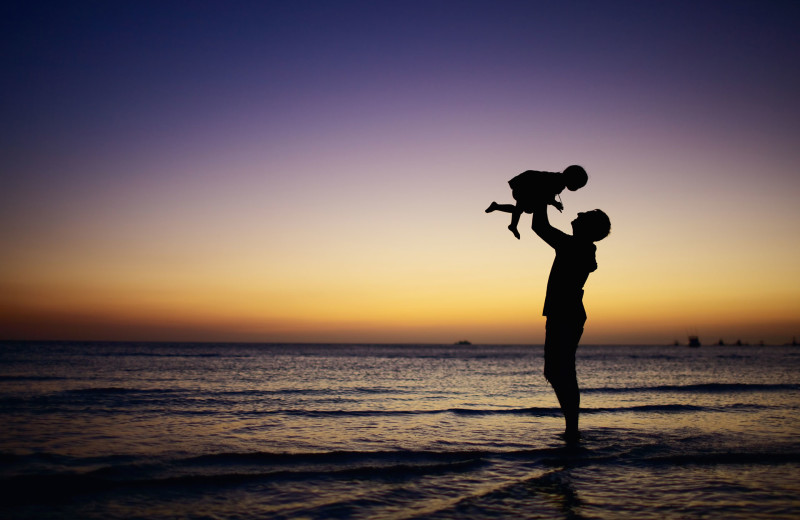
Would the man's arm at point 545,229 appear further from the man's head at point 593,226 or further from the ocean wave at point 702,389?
the ocean wave at point 702,389

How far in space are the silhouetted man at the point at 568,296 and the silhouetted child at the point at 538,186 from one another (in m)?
0.55

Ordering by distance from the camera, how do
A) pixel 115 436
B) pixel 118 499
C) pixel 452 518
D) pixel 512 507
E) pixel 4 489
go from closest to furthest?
pixel 452 518
pixel 512 507
pixel 118 499
pixel 4 489
pixel 115 436

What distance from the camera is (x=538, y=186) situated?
4.67 m

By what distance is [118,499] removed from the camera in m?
3.71

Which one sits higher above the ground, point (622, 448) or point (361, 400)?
point (622, 448)

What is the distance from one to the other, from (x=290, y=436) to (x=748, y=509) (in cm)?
528

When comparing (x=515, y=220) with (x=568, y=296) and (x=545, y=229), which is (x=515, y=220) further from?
(x=568, y=296)

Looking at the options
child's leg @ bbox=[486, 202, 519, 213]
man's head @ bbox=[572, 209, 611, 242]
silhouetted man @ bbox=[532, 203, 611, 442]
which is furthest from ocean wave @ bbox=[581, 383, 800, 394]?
child's leg @ bbox=[486, 202, 519, 213]

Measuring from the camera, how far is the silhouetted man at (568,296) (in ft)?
16.6

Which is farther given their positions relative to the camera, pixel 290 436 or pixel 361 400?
pixel 361 400

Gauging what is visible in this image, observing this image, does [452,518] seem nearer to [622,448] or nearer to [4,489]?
[622,448]

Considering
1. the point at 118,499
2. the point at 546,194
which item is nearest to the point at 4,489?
the point at 118,499

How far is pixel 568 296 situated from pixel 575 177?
1.31 m

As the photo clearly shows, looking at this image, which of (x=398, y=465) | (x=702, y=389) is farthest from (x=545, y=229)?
(x=702, y=389)
